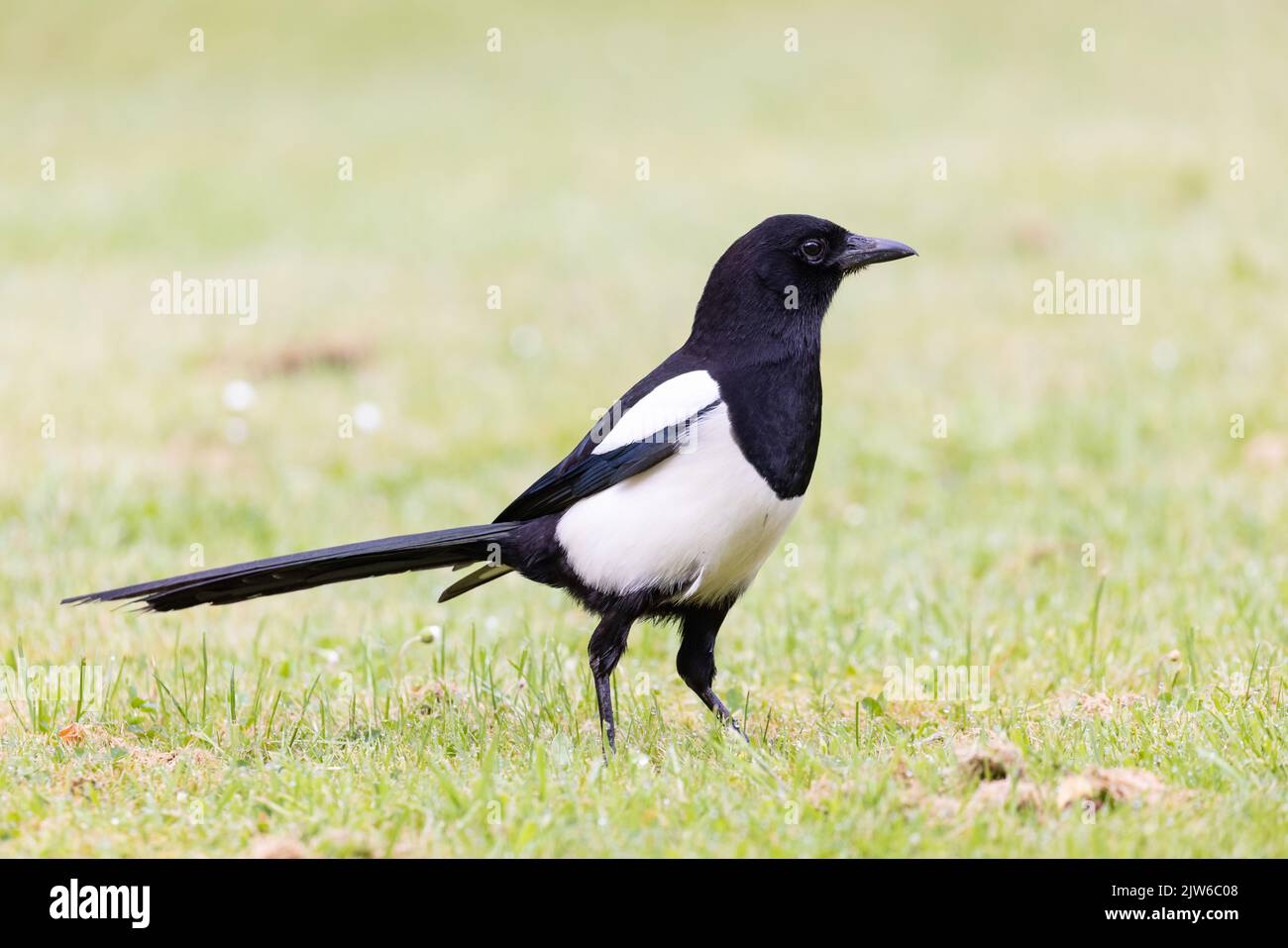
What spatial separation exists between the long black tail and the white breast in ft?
1.07

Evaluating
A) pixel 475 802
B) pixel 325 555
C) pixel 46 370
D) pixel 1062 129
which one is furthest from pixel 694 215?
pixel 475 802

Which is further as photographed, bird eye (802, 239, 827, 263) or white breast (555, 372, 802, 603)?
bird eye (802, 239, 827, 263)

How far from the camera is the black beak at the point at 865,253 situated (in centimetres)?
416

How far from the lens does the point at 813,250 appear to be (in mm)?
4109

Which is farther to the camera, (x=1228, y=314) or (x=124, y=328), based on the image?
(x=124, y=328)

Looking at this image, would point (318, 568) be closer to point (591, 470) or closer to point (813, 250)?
point (591, 470)

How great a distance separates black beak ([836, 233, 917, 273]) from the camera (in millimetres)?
4164

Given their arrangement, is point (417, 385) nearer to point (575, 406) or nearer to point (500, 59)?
point (575, 406)

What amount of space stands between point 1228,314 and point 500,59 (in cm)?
1332

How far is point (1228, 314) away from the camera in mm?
9234

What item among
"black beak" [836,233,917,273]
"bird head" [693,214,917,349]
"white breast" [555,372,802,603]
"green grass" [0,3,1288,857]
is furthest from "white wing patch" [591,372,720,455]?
"green grass" [0,3,1288,857]

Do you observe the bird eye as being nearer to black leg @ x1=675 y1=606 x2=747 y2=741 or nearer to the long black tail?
black leg @ x1=675 y1=606 x2=747 y2=741

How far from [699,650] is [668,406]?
735 millimetres

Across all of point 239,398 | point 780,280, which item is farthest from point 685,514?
point 239,398
